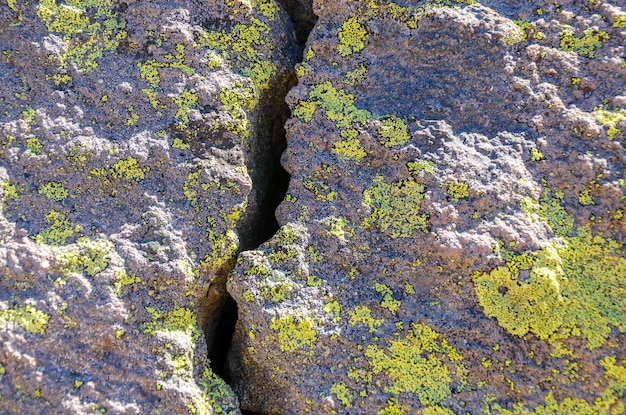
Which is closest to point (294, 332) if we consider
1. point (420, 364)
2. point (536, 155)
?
point (420, 364)

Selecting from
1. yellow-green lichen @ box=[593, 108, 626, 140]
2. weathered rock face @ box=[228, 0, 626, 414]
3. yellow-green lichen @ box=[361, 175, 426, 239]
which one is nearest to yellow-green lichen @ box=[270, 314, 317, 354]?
weathered rock face @ box=[228, 0, 626, 414]

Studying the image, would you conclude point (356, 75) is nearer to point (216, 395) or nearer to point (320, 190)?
point (320, 190)

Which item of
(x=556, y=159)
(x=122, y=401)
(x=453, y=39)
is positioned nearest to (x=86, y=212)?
(x=122, y=401)

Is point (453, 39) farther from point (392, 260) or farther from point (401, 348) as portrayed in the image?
point (401, 348)

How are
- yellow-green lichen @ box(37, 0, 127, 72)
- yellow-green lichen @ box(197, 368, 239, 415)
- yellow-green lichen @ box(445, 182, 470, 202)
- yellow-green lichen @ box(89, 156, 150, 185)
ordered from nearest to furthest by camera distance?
1. yellow-green lichen @ box(197, 368, 239, 415)
2. yellow-green lichen @ box(445, 182, 470, 202)
3. yellow-green lichen @ box(89, 156, 150, 185)
4. yellow-green lichen @ box(37, 0, 127, 72)

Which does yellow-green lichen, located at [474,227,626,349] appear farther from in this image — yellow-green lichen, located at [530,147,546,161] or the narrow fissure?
the narrow fissure

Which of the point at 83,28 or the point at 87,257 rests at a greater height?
the point at 83,28

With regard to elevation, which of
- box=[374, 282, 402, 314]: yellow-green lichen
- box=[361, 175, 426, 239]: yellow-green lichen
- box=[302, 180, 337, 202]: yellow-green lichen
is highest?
box=[361, 175, 426, 239]: yellow-green lichen
